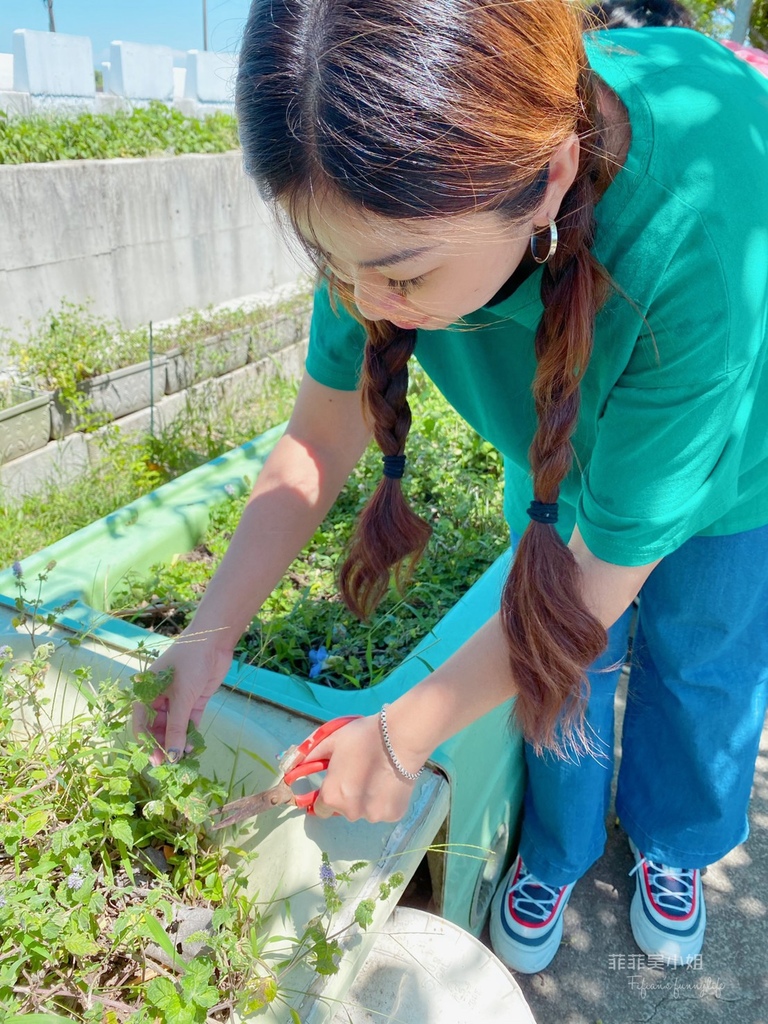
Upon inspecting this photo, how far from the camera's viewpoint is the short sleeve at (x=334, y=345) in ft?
4.31

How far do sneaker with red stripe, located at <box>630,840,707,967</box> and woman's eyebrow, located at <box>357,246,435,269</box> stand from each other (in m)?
1.59

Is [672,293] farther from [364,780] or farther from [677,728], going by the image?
[677,728]

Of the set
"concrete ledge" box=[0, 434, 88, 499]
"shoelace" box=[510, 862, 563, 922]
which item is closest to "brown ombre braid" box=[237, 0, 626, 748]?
"shoelace" box=[510, 862, 563, 922]

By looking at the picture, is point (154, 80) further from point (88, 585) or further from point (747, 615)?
→ point (747, 615)

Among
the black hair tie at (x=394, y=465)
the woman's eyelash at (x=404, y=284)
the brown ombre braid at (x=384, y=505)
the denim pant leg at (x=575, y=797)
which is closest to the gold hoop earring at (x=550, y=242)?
the woman's eyelash at (x=404, y=284)

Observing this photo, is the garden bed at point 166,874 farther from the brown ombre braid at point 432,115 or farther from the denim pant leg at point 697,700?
the brown ombre braid at point 432,115

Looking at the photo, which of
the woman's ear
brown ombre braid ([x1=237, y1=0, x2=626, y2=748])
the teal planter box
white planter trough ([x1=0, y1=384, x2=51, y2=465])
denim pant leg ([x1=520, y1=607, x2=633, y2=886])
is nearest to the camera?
brown ombre braid ([x1=237, y1=0, x2=626, y2=748])

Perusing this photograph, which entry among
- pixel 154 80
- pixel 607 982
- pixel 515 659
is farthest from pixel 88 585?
pixel 154 80

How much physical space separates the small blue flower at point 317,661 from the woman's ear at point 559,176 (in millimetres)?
1184

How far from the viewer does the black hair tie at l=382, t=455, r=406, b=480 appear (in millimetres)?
1351

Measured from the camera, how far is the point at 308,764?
3.96 feet

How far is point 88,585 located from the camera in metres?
1.77

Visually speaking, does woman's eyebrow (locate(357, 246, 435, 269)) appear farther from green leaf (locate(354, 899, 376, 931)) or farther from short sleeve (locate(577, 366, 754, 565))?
green leaf (locate(354, 899, 376, 931))

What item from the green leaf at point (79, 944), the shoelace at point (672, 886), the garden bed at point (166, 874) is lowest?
the shoelace at point (672, 886)
